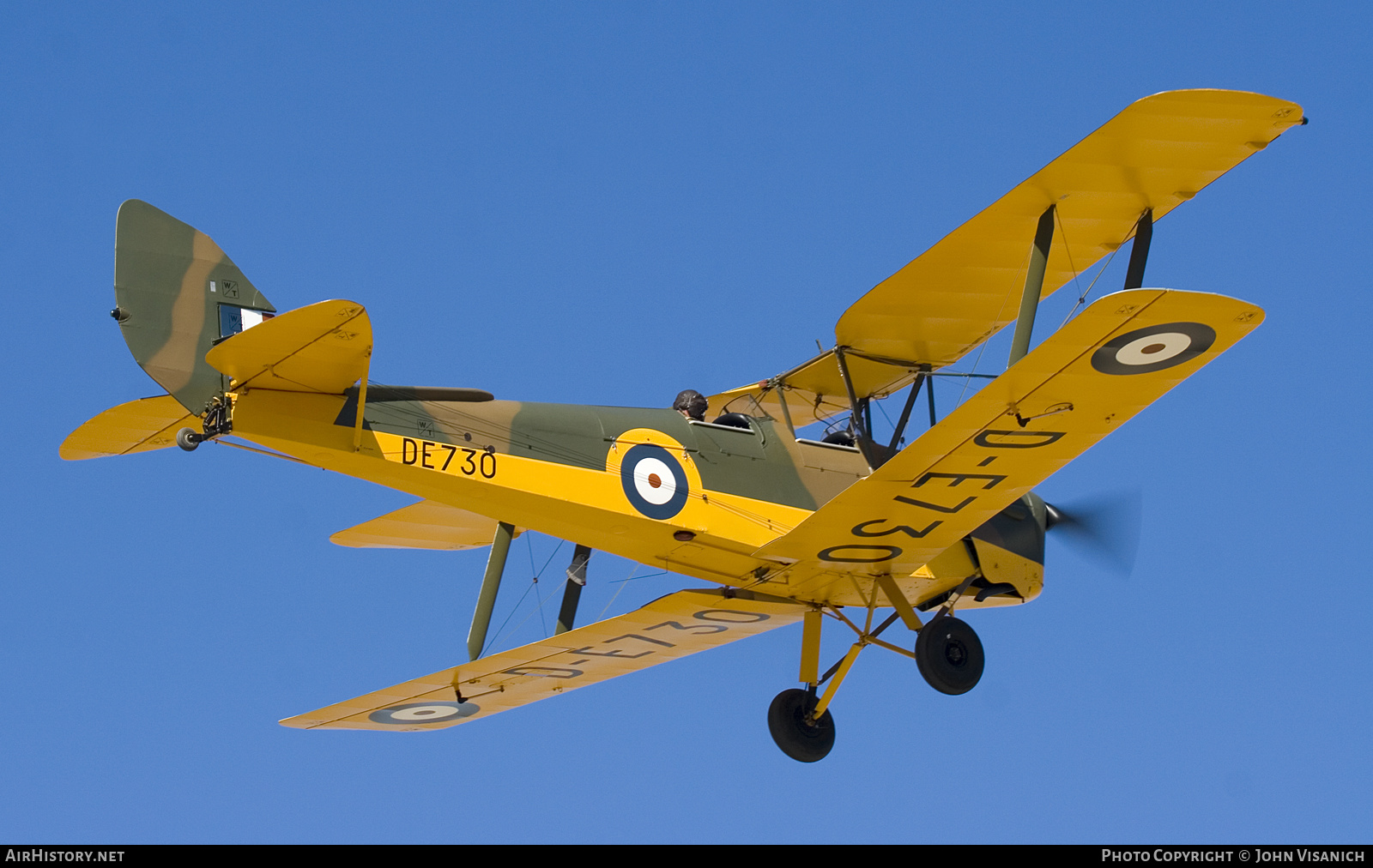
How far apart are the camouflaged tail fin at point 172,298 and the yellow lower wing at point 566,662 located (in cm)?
378

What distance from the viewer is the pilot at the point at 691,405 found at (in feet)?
37.2

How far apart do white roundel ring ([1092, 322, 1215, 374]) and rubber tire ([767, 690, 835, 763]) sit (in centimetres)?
395

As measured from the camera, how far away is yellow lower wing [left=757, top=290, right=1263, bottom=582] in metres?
8.87

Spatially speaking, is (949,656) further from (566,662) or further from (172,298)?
(172,298)

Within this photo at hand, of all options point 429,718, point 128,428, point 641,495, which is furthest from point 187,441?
point 429,718

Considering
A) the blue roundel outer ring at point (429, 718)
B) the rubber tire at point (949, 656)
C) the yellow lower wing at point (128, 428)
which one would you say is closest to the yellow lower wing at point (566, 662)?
the blue roundel outer ring at point (429, 718)

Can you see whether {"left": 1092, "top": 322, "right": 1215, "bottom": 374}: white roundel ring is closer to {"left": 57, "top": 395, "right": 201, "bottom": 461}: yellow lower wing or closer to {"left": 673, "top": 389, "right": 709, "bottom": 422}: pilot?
{"left": 673, "top": 389, "right": 709, "bottom": 422}: pilot

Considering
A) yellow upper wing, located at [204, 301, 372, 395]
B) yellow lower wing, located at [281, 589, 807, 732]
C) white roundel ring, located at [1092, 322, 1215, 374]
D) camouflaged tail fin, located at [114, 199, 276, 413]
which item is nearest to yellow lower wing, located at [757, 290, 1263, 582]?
white roundel ring, located at [1092, 322, 1215, 374]

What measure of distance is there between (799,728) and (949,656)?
1.41m

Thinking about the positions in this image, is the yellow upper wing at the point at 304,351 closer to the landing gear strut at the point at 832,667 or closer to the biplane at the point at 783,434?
the biplane at the point at 783,434

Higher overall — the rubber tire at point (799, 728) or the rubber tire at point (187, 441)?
the rubber tire at point (187, 441)

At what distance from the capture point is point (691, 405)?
11391 mm
